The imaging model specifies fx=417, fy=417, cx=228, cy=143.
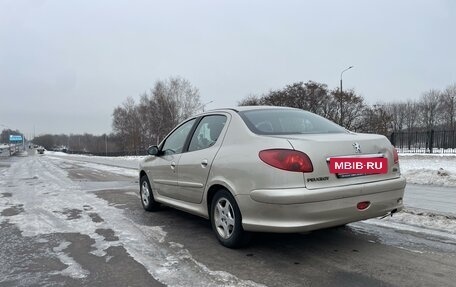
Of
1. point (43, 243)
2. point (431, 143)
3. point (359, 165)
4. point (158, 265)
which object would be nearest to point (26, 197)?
point (43, 243)

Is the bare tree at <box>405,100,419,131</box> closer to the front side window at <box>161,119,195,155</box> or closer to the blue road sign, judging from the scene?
the front side window at <box>161,119,195,155</box>

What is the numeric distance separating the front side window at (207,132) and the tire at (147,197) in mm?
1802

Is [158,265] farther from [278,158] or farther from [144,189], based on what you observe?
[144,189]

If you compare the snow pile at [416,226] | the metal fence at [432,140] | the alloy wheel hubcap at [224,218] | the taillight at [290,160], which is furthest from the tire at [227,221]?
the metal fence at [432,140]

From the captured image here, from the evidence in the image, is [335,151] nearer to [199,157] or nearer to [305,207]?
[305,207]

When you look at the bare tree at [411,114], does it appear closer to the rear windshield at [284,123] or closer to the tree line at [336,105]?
the tree line at [336,105]

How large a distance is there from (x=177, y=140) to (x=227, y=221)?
6.48 feet

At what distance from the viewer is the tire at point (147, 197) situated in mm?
7120

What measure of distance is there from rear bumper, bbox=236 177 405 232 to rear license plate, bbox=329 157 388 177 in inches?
5.8

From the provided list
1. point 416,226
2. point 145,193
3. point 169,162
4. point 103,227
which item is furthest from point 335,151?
point 145,193

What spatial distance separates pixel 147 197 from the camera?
7250 mm

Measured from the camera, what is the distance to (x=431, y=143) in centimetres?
2494

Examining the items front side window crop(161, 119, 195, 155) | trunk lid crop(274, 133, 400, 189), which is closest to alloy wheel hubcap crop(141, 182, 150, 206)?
front side window crop(161, 119, 195, 155)

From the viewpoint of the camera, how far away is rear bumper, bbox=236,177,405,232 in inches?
157
